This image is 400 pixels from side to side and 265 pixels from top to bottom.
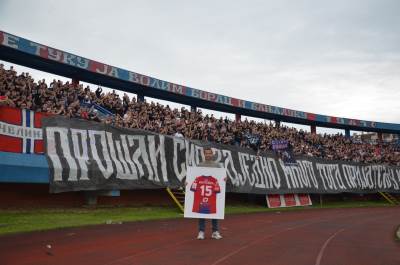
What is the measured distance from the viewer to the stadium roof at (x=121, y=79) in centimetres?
2059

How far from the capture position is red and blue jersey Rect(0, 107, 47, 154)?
12898mm

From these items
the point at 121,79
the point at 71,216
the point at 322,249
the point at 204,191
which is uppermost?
the point at 121,79

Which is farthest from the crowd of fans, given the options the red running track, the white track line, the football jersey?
the white track line

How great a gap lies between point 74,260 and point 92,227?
500 centimetres

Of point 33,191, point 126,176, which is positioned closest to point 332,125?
point 126,176

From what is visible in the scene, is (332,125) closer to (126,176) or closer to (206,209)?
(126,176)

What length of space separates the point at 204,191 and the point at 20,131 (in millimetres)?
6055

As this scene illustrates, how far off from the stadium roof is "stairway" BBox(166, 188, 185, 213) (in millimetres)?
8283

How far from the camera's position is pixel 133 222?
48.5 feet

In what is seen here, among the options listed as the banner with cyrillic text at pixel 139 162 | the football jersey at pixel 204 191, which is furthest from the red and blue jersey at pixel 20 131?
the football jersey at pixel 204 191

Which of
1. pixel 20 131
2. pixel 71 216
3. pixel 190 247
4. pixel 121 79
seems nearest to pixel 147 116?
pixel 121 79

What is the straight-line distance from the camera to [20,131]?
13.4m

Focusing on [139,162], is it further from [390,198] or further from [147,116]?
[390,198]

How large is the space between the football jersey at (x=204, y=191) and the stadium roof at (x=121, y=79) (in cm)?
1247
